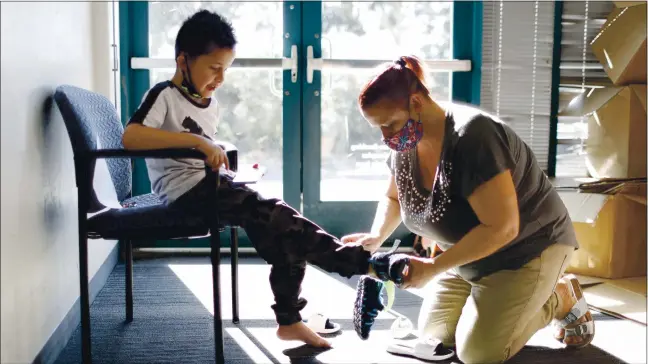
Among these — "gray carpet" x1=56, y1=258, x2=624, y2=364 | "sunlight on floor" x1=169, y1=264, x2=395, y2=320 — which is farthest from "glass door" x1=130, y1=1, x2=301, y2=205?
"gray carpet" x1=56, y1=258, x2=624, y2=364

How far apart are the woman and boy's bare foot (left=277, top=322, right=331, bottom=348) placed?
280mm

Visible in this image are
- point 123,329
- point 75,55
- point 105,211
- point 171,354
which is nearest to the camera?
point 105,211

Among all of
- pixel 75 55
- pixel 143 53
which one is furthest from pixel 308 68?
pixel 75 55

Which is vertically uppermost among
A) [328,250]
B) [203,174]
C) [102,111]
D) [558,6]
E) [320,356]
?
[558,6]

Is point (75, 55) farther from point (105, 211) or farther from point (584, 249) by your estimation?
point (584, 249)

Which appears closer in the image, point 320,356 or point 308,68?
point 320,356

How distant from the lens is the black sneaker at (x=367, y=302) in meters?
1.80

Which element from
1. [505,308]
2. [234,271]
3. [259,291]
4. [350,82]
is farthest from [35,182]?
[350,82]

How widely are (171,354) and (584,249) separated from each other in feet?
5.90

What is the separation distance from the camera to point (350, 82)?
3.21 metres

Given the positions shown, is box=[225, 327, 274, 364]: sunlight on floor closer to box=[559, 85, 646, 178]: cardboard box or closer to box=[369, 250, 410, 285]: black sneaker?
box=[369, 250, 410, 285]: black sneaker

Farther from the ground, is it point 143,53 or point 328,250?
point 143,53

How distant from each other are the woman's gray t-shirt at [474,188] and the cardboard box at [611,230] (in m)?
0.96

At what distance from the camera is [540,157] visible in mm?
3137
